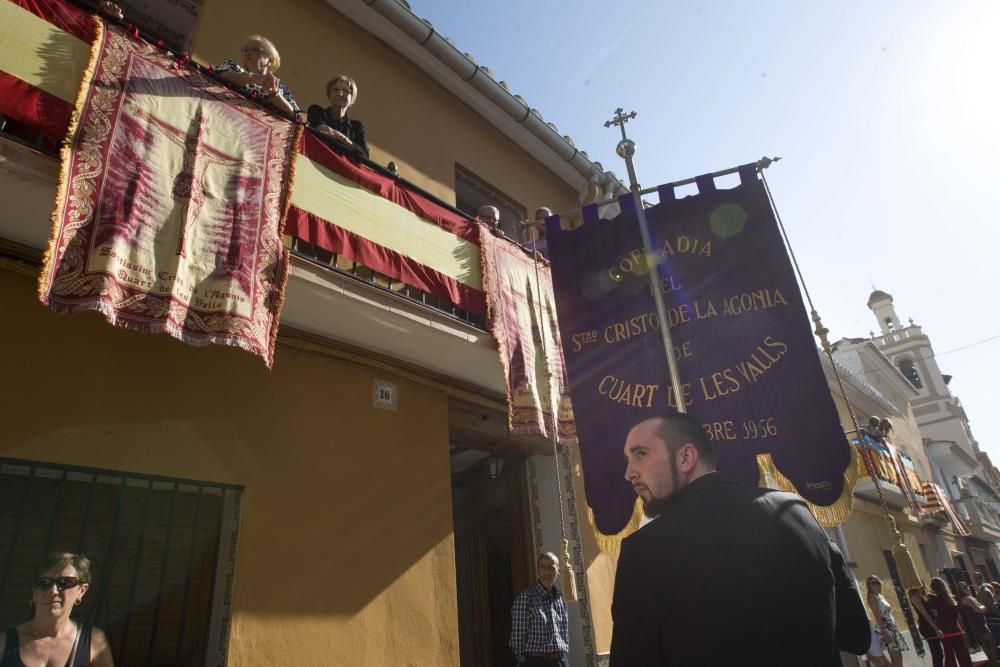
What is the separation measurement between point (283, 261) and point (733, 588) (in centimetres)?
344

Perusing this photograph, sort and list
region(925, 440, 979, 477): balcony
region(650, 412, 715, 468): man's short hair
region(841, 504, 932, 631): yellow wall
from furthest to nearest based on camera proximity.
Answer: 1. region(925, 440, 979, 477): balcony
2. region(841, 504, 932, 631): yellow wall
3. region(650, 412, 715, 468): man's short hair

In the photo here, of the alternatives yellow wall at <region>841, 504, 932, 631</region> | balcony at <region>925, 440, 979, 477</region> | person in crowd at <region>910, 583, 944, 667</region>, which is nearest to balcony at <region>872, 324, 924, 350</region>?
balcony at <region>925, 440, 979, 477</region>

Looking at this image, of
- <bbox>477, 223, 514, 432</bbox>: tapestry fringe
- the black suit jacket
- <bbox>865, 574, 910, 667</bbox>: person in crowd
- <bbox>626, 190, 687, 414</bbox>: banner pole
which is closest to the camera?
the black suit jacket

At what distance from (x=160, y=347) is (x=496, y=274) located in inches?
117

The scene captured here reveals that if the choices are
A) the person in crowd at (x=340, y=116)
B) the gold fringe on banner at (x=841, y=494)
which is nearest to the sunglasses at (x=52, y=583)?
the gold fringe on banner at (x=841, y=494)

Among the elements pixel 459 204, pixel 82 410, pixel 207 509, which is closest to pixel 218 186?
pixel 82 410

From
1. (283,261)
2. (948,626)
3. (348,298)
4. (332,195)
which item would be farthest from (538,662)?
(948,626)

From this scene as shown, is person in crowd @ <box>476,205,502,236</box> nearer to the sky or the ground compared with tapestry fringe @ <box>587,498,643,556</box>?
nearer to the sky

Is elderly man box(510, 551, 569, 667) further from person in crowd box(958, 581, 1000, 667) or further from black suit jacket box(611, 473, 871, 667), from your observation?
person in crowd box(958, 581, 1000, 667)

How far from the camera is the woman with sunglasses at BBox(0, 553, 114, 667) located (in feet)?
9.31

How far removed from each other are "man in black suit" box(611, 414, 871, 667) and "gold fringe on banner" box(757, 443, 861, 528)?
101 cm

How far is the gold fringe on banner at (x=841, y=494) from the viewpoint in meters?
2.71

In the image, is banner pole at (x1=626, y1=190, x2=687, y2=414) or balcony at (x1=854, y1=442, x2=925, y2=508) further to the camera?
balcony at (x1=854, y1=442, x2=925, y2=508)

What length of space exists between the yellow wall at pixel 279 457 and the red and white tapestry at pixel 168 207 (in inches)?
39.7
